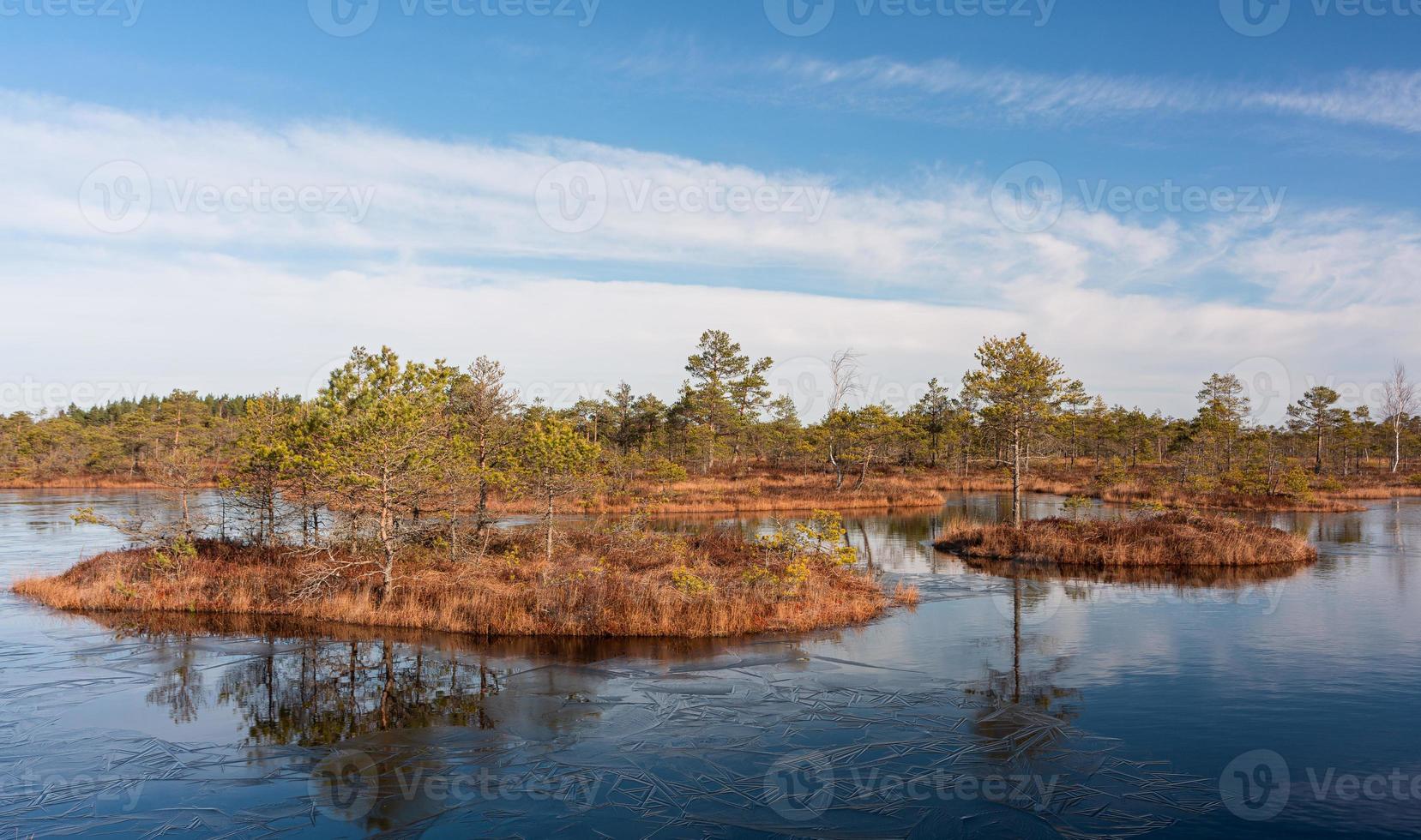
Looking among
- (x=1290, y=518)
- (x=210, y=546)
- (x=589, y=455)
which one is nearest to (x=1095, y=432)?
(x=1290, y=518)

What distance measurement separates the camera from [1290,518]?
50750 mm

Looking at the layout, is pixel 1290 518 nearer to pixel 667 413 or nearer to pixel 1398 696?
pixel 1398 696

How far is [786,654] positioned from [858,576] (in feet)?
34.3
